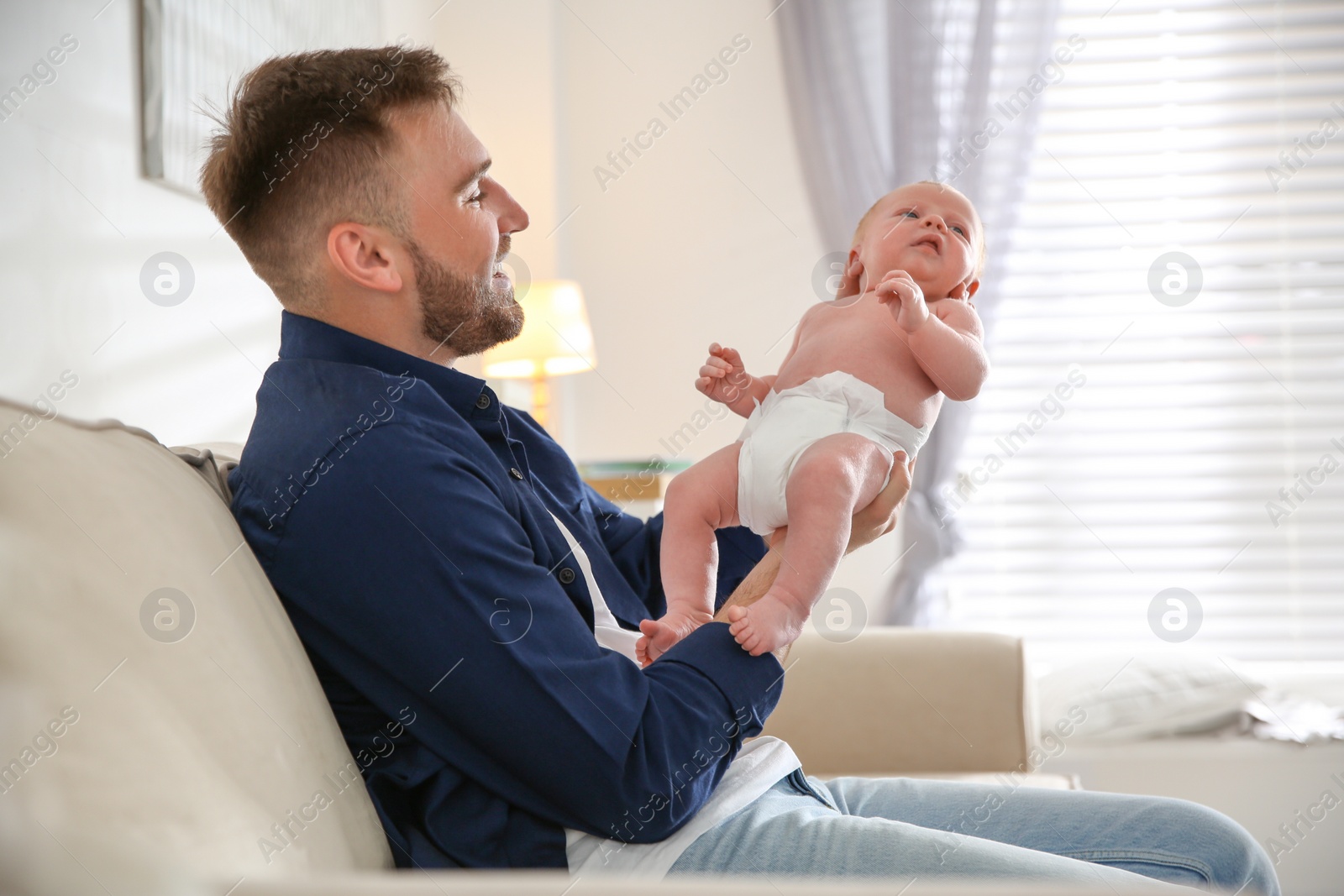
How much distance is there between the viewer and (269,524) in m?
0.95

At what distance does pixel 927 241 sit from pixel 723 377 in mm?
357

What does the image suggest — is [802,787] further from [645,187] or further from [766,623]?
[645,187]

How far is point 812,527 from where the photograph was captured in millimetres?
1156

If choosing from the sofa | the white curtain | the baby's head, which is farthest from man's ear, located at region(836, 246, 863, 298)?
the white curtain

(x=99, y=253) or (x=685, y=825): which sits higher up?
(x=99, y=253)

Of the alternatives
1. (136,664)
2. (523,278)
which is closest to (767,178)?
(523,278)

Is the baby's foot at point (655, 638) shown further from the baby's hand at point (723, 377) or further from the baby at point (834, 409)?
the baby's hand at point (723, 377)

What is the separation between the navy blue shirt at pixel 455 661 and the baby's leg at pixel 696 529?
8.2 inches

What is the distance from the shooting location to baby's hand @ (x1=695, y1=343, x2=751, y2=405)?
1.40 meters

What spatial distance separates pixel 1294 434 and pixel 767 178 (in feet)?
6.55

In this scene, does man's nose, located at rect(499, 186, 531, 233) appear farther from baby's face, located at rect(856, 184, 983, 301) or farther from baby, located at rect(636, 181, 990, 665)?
baby's face, located at rect(856, 184, 983, 301)

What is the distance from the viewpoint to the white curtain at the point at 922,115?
3.33 m

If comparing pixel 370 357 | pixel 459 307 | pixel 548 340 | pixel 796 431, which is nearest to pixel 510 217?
pixel 459 307

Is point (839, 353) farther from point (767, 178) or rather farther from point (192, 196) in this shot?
point (767, 178)
